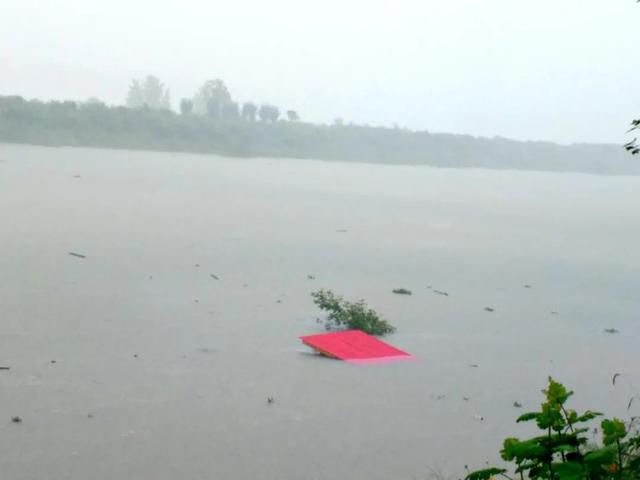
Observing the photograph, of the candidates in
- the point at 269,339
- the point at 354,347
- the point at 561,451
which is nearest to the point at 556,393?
the point at 561,451

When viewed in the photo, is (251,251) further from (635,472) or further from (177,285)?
(635,472)

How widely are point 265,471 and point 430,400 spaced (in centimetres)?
106

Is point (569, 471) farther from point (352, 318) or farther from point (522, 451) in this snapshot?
point (352, 318)

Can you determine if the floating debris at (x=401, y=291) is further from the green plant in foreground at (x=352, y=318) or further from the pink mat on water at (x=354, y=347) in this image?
the pink mat on water at (x=354, y=347)

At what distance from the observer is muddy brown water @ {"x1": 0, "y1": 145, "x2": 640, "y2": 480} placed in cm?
271

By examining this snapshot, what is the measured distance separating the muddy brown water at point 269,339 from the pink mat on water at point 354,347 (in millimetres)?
93

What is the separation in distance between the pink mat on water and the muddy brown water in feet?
0.31

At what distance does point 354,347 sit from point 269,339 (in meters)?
0.44

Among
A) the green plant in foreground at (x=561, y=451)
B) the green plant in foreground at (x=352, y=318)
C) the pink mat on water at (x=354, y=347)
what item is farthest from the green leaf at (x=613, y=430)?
the green plant in foreground at (x=352, y=318)

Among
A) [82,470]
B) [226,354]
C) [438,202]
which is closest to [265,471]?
[82,470]

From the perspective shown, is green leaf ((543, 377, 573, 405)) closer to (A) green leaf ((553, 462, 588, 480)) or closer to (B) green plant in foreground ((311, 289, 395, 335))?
(A) green leaf ((553, 462, 588, 480))

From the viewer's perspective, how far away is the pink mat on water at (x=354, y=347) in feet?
12.8

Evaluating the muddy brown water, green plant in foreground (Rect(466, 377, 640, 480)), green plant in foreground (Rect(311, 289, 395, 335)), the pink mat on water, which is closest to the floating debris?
the muddy brown water

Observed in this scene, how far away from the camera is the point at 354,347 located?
4.05 metres
